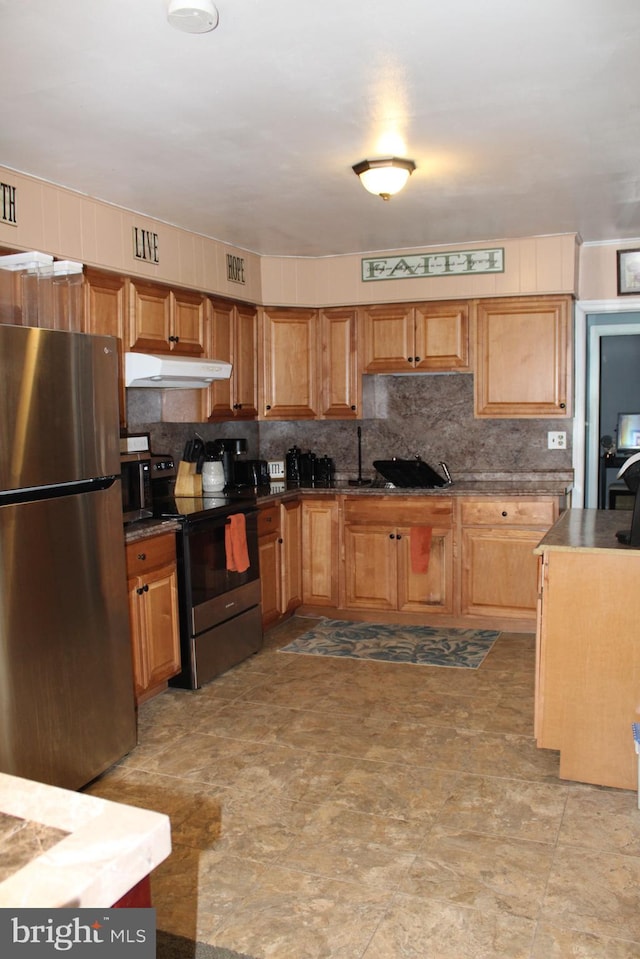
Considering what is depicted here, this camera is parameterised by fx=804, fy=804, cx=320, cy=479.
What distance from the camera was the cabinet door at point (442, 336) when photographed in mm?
5137

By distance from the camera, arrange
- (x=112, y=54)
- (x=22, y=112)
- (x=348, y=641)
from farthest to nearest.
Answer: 1. (x=348, y=641)
2. (x=22, y=112)
3. (x=112, y=54)

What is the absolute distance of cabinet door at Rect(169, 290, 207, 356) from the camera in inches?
173

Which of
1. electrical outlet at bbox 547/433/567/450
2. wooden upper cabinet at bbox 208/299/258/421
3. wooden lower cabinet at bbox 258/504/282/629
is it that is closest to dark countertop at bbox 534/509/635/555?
electrical outlet at bbox 547/433/567/450

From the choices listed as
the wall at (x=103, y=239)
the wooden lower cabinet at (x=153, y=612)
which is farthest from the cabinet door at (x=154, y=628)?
the wall at (x=103, y=239)

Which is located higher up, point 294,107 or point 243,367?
point 294,107

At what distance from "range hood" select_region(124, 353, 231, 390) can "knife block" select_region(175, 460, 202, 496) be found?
0.48m

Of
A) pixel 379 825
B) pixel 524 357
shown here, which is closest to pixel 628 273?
pixel 524 357

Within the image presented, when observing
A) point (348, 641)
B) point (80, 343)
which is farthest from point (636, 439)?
point (80, 343)

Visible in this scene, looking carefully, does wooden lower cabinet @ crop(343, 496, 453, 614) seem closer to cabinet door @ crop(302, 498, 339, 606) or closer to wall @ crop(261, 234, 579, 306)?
cabinet door @ crop(302, 498, 339, 606)

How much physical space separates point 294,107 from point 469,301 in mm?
2594

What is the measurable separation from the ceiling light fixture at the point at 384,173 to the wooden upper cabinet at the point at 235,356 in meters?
1.63

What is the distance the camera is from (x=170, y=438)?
193 inches

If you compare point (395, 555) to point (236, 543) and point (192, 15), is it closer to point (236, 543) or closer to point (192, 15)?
point (236, 543)

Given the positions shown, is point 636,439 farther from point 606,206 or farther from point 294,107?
point 294,107
